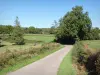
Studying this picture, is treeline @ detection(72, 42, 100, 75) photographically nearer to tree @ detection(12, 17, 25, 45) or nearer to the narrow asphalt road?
the narrow asphalt road

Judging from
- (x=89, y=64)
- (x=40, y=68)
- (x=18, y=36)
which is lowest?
(x=40, y=68)

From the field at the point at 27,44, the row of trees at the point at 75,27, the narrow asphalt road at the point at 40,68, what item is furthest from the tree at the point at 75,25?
the narrow asphalt road at the point at 40,68

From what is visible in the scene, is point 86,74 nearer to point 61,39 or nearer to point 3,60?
point 3,60

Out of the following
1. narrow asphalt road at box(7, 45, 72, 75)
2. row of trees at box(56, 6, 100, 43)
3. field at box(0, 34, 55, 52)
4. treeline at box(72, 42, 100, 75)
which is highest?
row of trees at box(56, 6, 100, 43)

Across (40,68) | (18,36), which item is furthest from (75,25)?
(40,68)

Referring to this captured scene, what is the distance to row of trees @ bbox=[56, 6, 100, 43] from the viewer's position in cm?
6547

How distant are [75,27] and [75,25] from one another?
1037 millimetres

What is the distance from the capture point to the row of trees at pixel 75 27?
65475 millimetres

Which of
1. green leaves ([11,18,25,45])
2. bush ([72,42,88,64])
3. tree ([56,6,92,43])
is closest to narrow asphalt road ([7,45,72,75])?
bush ([72,42,88,64])

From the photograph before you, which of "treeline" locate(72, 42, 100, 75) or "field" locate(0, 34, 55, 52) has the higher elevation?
"treeline" locate(72, 42, 100, 75)

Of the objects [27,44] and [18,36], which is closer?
[27,44]

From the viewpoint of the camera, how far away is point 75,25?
65.6m

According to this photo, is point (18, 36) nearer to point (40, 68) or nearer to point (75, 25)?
point (75, 25)

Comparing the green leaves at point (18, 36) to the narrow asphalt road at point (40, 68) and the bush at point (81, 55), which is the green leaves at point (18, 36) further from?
the narrow asphalt road at point (40, 68)
